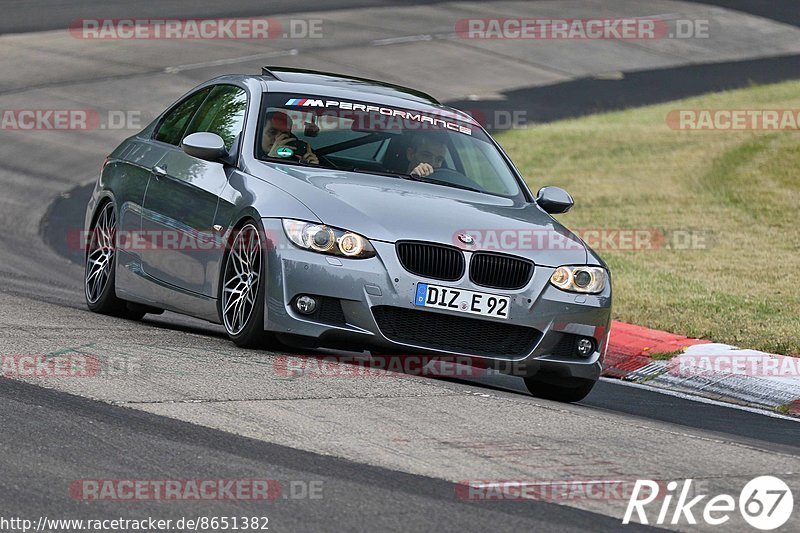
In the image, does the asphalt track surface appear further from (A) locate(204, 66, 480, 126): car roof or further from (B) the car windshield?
(A) locate(204, 66, 480, 126): car roof

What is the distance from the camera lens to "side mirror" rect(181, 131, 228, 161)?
29.4 feet

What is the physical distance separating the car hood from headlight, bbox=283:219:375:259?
43mm

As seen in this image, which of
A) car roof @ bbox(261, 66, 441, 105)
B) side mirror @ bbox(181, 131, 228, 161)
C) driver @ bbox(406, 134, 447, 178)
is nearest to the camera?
side mirror @ bbox(181, 131, 228, 161)

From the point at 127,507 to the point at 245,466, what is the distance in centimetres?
66

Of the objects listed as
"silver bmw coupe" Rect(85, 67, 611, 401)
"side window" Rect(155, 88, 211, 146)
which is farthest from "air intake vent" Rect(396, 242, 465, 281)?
"side window" Rect(155, 88, 211, 146)

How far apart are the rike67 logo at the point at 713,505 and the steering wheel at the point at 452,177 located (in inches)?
138

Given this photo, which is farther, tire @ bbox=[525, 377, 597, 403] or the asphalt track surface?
tire @ bbox=[525, 377, 597, 403]

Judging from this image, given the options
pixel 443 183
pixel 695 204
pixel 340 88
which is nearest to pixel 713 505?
pixel 443 183

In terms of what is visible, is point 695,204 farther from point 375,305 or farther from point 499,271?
point 375,305

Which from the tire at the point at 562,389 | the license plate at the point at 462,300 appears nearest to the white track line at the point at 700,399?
the tire at the point at 562,389

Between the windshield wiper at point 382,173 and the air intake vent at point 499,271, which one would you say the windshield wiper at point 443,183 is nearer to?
Result: the windshield wiper at point 382,173

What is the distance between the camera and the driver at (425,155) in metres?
9.26

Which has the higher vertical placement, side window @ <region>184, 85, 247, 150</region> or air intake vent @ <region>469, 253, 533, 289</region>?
side window @ <region>184, 85, 247, 150</region>

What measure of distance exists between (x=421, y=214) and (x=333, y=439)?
2.20 meters
